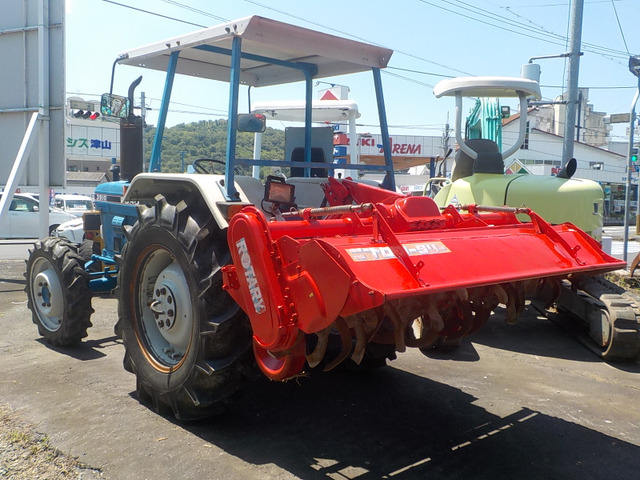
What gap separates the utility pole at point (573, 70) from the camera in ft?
38.8

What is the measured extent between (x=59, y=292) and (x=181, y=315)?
90.5 inches

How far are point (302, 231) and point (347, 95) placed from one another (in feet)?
33.6

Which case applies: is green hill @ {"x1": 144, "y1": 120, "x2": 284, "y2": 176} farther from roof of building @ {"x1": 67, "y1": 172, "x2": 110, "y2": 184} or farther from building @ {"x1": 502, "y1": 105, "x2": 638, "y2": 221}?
roof of building @ {"x1": 67, "y1": 172, "x2": 110, "y2": 184}

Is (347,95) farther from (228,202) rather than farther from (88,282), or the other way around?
(228,202)

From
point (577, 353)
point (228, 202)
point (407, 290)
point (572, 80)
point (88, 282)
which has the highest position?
point (572, 80)

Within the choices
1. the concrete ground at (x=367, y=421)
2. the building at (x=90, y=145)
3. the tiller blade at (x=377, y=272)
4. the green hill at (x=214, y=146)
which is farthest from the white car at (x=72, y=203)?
the tiller blade at (x=377, y=272)

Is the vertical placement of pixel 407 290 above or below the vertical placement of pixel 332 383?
above

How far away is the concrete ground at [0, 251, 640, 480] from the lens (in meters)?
3.41

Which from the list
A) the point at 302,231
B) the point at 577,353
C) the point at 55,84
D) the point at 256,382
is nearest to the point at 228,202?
the point at 302,231

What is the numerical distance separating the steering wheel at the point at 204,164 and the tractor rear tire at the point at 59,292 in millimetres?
1434

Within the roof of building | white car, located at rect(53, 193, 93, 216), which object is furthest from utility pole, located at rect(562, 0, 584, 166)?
the roof of building

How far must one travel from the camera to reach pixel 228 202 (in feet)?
11.9

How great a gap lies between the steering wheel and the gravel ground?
2339mm

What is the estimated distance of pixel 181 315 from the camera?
13.0 feet
